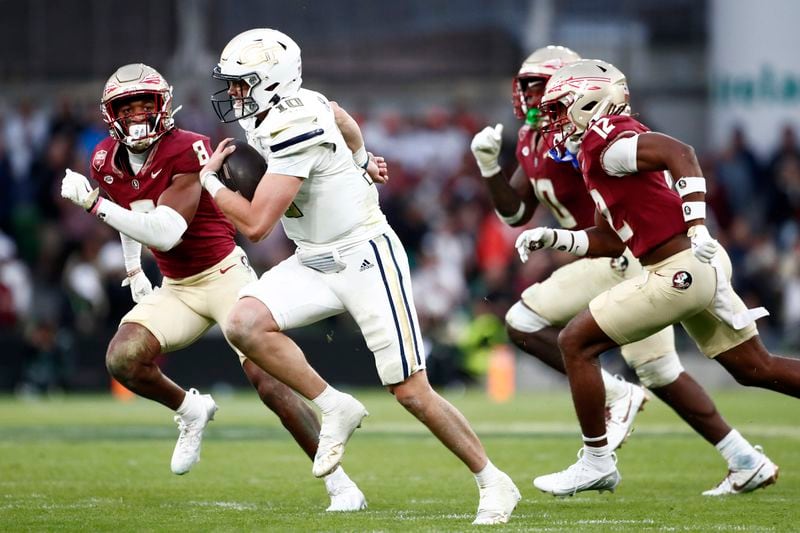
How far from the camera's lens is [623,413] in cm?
700

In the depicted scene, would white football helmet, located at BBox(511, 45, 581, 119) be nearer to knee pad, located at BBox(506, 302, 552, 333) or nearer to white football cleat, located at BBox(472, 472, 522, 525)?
knee pad, located at BBox(506, 302, 552, 333)

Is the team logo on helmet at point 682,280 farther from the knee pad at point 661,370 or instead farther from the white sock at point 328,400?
the white sock at point 328,400

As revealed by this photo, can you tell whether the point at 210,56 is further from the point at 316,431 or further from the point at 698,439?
the point at 316,431

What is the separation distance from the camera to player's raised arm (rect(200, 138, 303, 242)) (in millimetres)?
5461

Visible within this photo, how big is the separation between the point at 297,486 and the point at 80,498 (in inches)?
42.5

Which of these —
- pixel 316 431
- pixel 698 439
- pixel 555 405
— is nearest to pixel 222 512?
pixel 316 431

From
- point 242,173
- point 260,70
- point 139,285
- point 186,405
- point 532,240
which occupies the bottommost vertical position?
point 186,405

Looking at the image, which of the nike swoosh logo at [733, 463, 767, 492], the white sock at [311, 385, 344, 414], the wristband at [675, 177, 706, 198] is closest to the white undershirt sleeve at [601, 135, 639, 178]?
the wristband at [675, 177, 706, 198]

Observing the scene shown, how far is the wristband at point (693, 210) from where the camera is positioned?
5770mm

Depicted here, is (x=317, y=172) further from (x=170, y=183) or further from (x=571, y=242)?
(x=571, y=242)

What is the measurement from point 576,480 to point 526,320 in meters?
1.21

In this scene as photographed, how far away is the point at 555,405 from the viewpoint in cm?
1246

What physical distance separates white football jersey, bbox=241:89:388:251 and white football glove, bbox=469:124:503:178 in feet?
4.45

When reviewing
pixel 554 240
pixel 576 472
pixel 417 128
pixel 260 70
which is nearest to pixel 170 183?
pixel 260 70
